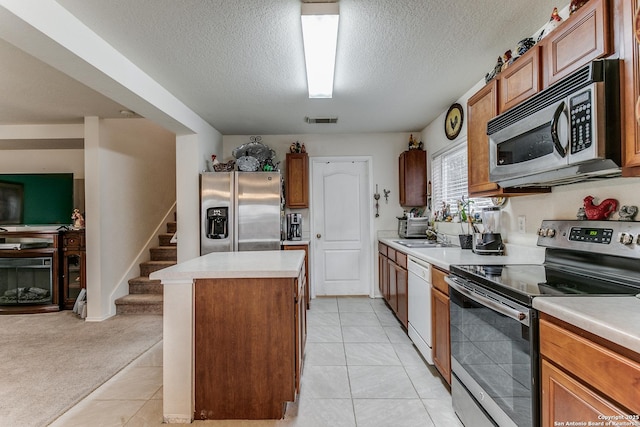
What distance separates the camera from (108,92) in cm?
243

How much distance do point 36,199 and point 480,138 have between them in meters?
5.33

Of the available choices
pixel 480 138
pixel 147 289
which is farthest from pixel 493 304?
pixel 147 289

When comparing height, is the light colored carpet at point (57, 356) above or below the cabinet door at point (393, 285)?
below

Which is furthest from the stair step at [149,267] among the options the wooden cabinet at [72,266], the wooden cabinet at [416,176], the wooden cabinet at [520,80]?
the wooden cabinet at [520,80]

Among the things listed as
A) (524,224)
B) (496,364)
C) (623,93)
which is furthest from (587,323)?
(524,224)

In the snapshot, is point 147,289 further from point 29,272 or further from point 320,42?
point 320,42

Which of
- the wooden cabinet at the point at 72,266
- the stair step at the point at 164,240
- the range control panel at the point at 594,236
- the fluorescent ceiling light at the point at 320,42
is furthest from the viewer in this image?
the stair step at the point at 164,240

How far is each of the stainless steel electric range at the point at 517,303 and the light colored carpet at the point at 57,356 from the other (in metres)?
2.46

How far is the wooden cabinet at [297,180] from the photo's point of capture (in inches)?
171

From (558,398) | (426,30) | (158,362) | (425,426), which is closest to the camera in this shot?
(558,398)

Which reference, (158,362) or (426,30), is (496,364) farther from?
(158,362)

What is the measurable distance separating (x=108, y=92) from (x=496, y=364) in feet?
10.3

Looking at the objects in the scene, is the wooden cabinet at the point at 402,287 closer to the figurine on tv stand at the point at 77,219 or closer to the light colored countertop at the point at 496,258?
the light colored countertop at the point at 496,258

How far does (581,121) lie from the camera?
1275 millimetres
